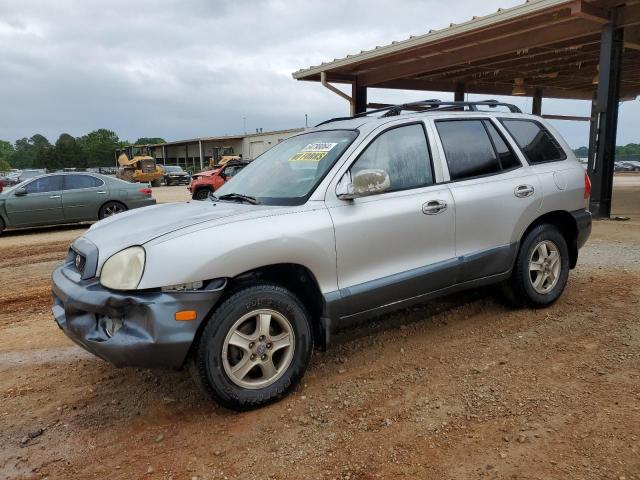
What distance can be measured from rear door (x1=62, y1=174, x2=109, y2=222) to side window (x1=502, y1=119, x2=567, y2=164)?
10.1 m

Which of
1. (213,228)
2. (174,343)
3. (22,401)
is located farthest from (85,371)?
(213,228)

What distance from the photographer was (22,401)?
10.5 feet

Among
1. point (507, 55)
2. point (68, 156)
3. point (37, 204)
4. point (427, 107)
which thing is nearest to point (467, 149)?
point (427, 107)

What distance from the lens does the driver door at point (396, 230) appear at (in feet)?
10.6

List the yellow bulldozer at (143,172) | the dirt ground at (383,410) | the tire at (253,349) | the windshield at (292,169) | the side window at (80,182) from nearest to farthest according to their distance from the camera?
the dirt ground at (383,410)
the tire at (253,349)
the windshield at (292,169)
the side window at (80,182)
the yellow bulldozer at (143,172)

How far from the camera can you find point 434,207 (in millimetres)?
3605

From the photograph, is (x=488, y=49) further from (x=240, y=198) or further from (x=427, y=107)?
(x=240, y=198)

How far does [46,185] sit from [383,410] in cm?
1112

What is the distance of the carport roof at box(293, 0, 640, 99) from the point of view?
29.5ft

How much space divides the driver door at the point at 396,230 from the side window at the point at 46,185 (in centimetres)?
1036

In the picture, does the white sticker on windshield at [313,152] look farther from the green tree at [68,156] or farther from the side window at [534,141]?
the green tree at [68,156]

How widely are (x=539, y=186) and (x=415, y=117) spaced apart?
1.33m

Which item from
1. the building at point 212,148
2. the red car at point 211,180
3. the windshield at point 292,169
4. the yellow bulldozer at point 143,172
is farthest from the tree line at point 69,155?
the windshield at point 292,169

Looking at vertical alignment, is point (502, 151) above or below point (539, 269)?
above
